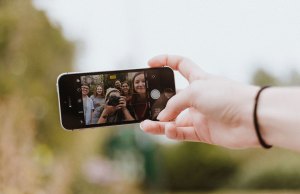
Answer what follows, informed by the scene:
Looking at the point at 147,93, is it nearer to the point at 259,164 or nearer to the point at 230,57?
the point at 230,57

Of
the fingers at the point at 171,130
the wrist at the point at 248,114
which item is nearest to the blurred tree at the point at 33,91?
the fingers at the point at 171,130

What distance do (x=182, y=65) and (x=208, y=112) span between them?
17cm

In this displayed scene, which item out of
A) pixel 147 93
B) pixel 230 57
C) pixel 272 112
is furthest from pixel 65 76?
pixel 230 57

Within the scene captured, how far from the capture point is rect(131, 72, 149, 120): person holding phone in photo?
115 cm

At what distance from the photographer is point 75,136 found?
446cm

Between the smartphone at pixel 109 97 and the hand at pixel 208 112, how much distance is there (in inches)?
2.4

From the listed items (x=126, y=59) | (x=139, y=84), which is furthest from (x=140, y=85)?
(x=126, y=59)

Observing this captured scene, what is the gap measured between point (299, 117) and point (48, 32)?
357 cm

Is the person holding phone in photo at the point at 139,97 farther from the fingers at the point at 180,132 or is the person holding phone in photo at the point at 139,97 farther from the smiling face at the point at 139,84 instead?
the fingers at the point at 180,132

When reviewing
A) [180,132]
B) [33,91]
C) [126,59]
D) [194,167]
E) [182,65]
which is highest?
[182,65]

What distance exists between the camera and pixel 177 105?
999 mm

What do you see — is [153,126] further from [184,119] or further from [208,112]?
[208,112]

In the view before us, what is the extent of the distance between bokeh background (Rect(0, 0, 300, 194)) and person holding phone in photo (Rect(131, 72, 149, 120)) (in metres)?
2.08

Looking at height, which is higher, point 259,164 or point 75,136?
point 75,136
